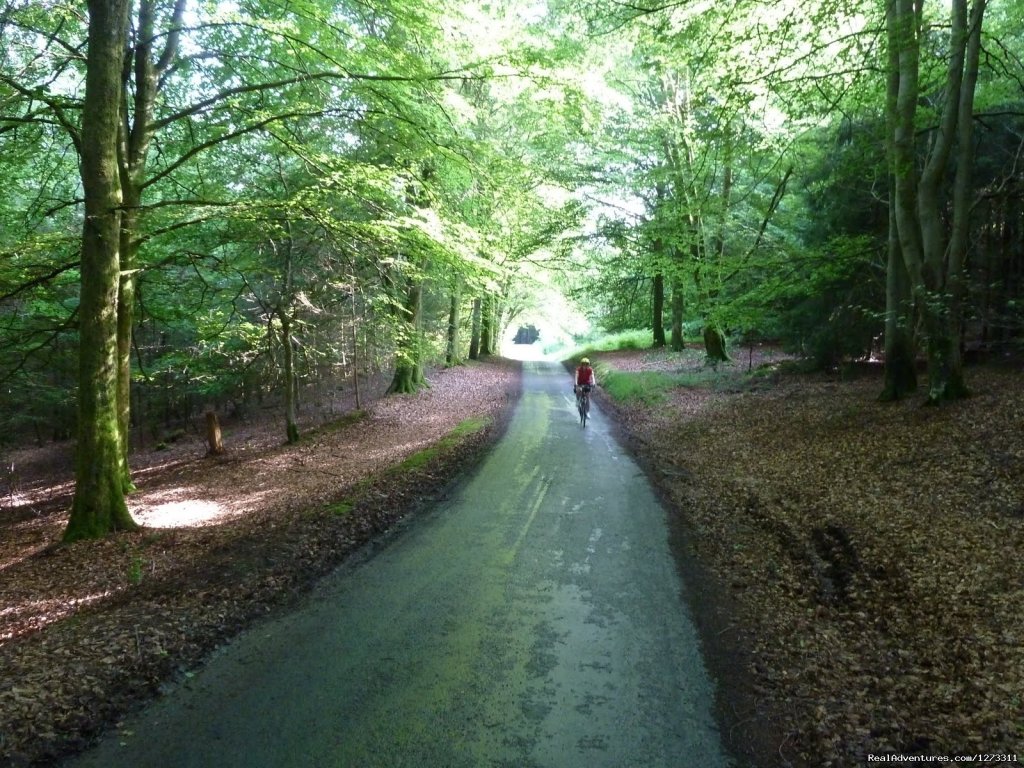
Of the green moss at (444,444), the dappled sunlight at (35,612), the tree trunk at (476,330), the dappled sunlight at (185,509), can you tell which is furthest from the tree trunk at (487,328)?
the dappled sunlight at (35,612)

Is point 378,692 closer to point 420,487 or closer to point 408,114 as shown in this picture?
point 420,487

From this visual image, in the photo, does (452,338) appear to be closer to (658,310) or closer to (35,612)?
(658,310)

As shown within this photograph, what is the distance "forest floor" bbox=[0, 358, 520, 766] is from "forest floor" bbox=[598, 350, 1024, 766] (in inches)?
167

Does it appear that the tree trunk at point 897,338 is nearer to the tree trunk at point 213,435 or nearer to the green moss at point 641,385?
the green moss at point 641,385

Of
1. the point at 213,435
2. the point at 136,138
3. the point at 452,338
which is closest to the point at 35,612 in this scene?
the point at 136,138

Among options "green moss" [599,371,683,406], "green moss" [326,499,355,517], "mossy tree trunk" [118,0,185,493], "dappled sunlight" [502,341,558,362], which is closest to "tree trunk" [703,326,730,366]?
"green moss" [599,371,683,406]

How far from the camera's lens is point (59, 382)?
19.2 m

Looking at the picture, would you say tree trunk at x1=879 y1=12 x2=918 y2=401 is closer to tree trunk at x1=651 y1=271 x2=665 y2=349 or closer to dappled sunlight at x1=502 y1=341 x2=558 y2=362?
tree trunk at x1=651 y1=271 x2=665 y2=349

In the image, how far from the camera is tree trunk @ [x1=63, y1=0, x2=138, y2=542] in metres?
7.50

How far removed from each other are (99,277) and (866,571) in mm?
9862

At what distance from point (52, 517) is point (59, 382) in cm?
1081

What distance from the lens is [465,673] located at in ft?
15.4

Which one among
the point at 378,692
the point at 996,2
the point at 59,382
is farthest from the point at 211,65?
the point at 996,2

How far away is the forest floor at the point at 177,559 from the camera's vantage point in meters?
4.25
